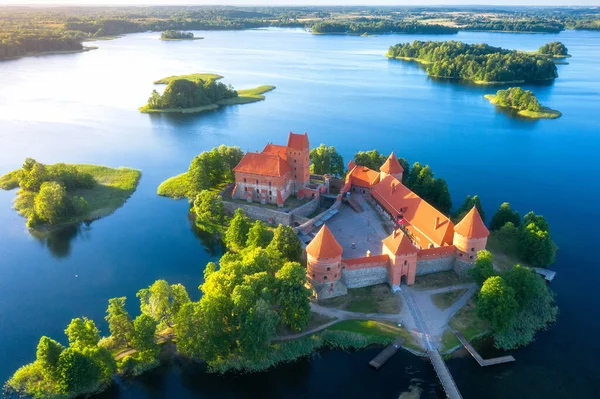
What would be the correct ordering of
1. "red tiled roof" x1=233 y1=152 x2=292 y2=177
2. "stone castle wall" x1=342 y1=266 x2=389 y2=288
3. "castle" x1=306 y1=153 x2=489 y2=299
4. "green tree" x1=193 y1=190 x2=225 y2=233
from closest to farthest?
"castle" x1=306 y1=153 x2=489 y2=299 < "stone castle wall" x1=342 y1=266 x2=389 y2=288 < "red tiled roof" x1=233 y1=152 x2=292 y2=177 < "green tree" x1=193 y1=190 x2=225 y2=233

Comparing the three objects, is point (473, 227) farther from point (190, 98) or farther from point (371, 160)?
point (190, 98)

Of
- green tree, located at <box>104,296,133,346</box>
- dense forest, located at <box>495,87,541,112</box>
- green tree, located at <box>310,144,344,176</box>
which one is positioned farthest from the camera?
dense forest, located at <box>495,87,541,112</box>

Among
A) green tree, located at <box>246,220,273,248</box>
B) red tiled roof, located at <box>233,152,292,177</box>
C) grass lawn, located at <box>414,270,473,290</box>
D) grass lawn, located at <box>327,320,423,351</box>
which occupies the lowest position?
grass lawn, located at <box>327,320,423,351</box>

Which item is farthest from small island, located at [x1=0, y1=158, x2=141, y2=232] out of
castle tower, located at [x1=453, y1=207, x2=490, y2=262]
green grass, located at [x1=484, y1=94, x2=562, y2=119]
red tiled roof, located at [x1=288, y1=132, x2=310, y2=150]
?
green grass, located at [x1=484, y1=94, x2=562, y2=119]

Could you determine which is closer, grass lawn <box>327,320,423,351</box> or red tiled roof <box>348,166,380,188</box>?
grass lawn <box>327,320,423,351</box>

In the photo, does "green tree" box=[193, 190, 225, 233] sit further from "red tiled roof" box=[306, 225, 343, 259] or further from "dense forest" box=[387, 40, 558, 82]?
"dense forest" box=[387, 40, 558, 82]

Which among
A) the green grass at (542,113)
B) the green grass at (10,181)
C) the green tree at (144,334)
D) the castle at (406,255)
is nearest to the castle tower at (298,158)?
the castle at (406,255)

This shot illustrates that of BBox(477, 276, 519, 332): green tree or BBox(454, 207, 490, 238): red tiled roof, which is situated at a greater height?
BBox(454, 207, 490, 238): red tiled roof

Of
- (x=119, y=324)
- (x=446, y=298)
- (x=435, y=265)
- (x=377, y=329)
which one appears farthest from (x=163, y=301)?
(x=435, y=265)
